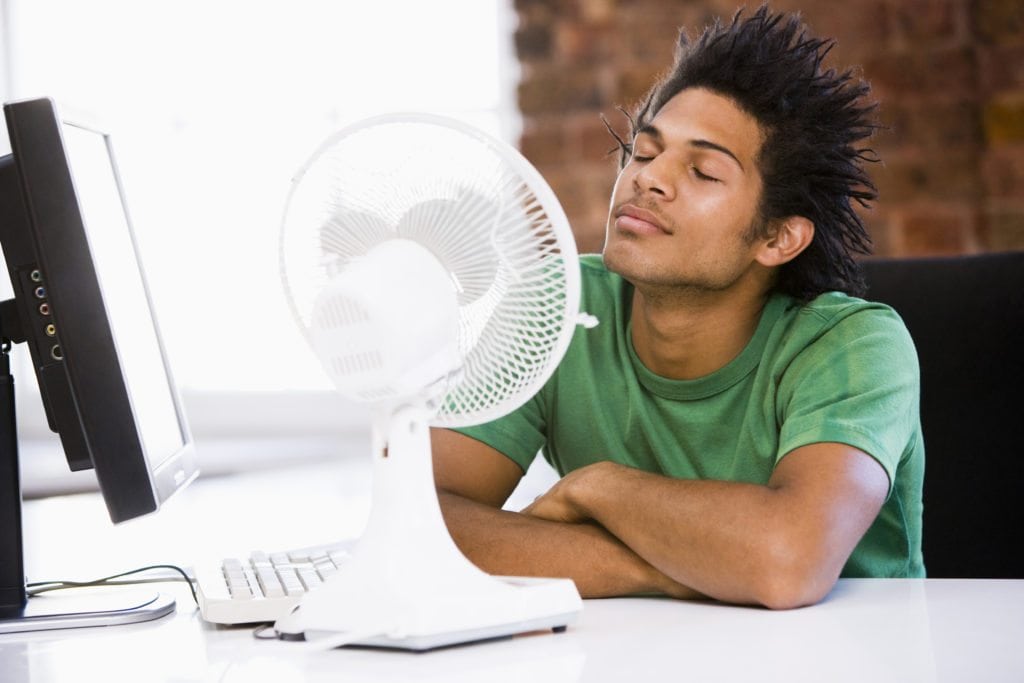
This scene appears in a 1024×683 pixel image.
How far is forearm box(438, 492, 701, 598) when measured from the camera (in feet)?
3.56

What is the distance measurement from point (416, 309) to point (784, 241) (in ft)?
2.68

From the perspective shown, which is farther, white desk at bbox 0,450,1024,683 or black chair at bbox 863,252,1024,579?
black chair at bbox 863,252,1024,579

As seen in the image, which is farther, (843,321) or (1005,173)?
(1005,173)

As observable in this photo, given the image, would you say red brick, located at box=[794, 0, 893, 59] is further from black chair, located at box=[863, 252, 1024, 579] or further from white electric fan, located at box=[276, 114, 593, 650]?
white electric fan, located at box=[276, 114, 593, 650]

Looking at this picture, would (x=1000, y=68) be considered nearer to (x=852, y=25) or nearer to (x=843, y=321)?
(x=852, y=25)

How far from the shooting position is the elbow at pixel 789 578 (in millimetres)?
1016

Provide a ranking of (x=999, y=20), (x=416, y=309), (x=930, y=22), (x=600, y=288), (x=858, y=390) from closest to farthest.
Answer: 1. (x=416, y=309)
2. (x=858, y=390)
3. (x=600, y=288)
4. (x=999, y=20)
5. (x=930, y=22)

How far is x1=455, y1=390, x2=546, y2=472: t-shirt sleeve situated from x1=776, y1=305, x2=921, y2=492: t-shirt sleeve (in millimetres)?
316

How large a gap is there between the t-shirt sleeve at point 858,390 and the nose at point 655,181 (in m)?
0.25

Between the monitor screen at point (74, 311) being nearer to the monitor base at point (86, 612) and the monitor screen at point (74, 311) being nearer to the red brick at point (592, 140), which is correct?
the monitor base at point (86, 612)

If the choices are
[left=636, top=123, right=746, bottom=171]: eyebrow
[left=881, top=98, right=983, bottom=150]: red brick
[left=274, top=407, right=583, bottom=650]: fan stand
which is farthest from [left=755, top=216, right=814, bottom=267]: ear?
[left=881, top=98, right=983, bottom=150]: red brick

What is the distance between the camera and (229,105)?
4.53 meters

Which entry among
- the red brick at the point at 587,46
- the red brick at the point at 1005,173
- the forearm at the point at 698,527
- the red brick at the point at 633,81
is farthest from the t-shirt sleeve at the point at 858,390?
the red brick at the point at 587,46

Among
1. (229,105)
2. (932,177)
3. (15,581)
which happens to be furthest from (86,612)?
(229,105)
